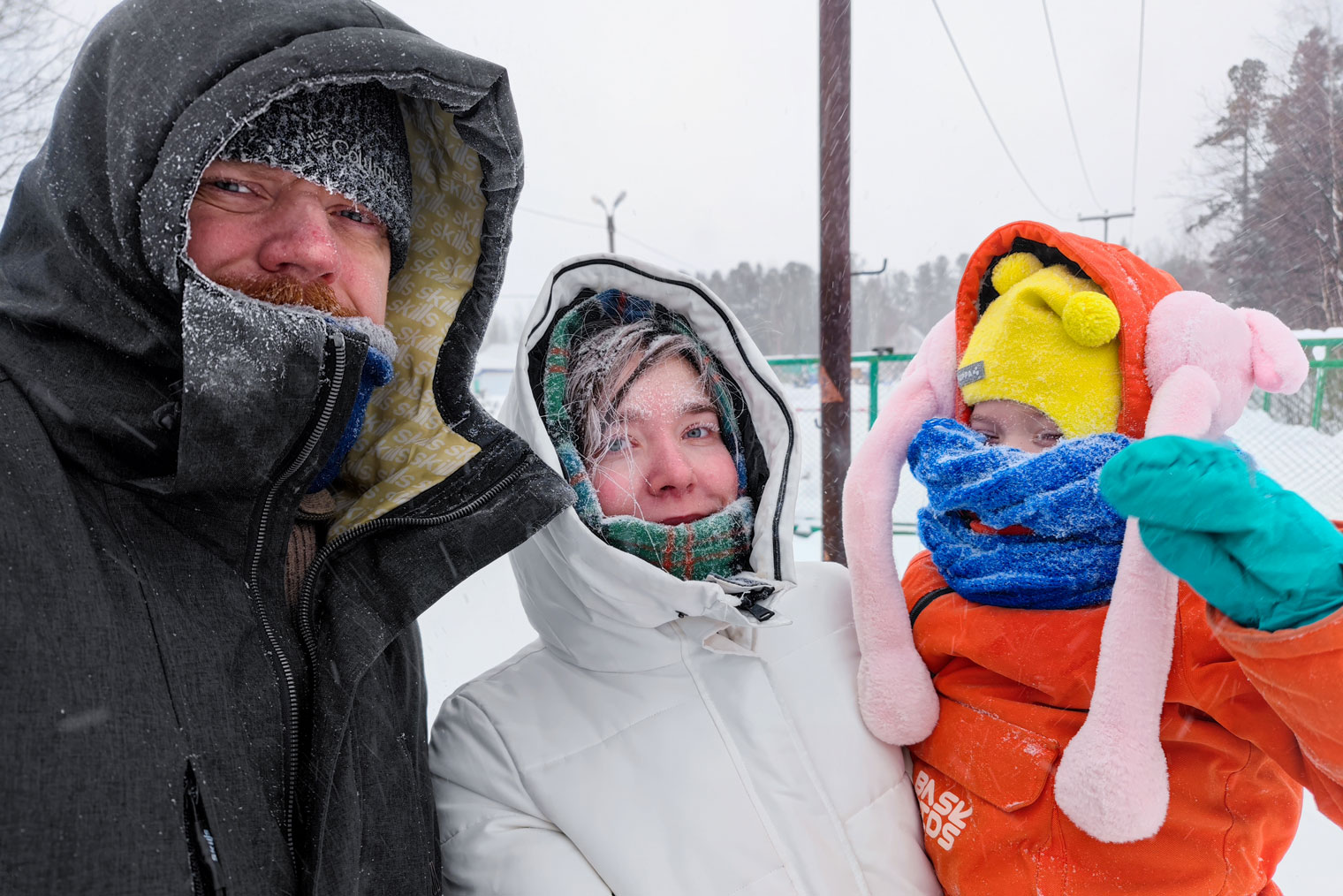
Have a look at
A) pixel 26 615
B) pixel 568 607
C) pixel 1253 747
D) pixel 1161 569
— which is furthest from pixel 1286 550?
pixel 26 615

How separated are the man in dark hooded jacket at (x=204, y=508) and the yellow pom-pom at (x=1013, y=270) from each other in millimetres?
985

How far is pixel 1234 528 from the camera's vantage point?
2.75 ft

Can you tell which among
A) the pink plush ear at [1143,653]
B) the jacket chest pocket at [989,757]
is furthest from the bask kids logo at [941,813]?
the pink plush ear at [1143,653]

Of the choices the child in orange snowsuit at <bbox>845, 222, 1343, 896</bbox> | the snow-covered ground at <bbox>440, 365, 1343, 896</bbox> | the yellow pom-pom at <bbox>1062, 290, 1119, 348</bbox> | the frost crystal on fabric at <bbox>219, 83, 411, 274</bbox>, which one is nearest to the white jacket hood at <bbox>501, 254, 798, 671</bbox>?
the snow-covered ground at <bbox>440, 365, 1343, 896</bbox>

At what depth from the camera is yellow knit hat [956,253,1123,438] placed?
1227mm

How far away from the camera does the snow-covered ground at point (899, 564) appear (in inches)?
103

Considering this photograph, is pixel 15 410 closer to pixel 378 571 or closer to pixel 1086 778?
pixel 378 571

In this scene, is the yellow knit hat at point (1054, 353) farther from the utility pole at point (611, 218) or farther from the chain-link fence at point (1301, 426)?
the utility pole at point (611, 218)

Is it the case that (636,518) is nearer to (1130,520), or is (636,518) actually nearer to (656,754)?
(656,754)

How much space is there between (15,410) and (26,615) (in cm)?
27

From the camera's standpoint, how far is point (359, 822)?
100cm

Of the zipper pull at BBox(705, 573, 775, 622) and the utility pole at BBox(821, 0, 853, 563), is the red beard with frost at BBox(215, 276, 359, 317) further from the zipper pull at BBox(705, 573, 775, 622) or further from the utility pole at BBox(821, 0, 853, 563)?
the utility pole at BBox(821, 0, 853, 563)

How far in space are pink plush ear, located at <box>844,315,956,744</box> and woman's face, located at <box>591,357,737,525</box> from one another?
0.97 feet

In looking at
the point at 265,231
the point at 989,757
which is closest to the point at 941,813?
the point at 989,757
